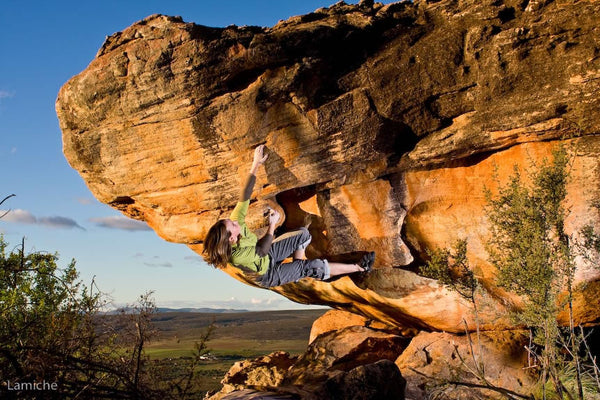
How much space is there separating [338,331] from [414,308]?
4.00m

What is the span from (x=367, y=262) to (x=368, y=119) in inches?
140

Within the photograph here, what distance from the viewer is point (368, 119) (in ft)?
34.0

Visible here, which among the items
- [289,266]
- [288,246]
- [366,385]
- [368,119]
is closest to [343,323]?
[288,246]

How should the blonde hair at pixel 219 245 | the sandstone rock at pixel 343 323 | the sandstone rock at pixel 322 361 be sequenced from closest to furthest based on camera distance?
the blonde hair at pixel 219 245 < the sandstone rock at pixel 322 361 < the sandstone rock at pixel 343 323

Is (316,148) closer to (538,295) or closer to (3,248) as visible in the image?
(538,295)

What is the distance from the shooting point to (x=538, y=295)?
25.1 feet

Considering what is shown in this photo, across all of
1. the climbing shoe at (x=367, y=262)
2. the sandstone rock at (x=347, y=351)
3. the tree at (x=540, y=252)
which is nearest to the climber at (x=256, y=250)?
the climbing shoe at (x=367, y=262)

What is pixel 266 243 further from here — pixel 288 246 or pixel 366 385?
pixel 366 385

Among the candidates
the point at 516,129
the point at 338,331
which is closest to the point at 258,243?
the point at 516,129

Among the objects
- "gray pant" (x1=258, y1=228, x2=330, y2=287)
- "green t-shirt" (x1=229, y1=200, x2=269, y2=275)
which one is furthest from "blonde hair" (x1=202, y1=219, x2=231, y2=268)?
"gray pant" (x1=258, y1=228, x2=330, y2=287)

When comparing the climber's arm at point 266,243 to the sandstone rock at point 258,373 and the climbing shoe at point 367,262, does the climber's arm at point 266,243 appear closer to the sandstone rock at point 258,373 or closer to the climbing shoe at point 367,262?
the climbing shoe at point 367,262

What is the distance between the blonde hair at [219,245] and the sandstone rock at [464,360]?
5.70m

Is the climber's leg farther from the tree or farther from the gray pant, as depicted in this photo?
the tree

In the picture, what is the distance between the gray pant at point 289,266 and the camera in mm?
9055
